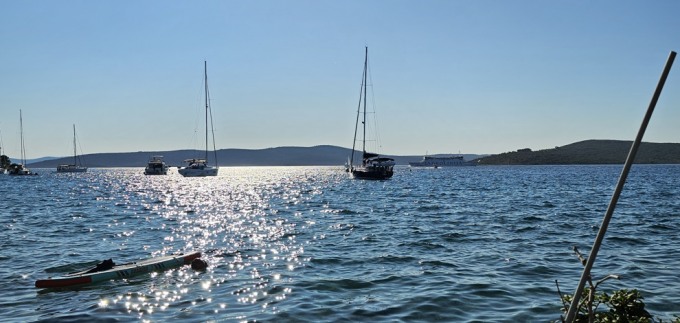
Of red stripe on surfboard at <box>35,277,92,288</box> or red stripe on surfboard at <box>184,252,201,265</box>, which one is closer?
red stripe on surfboard at <box>35,277,92,288</box>

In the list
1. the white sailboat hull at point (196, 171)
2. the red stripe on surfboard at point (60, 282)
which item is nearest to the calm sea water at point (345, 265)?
the red stripe on surfboard at point (60, 282)

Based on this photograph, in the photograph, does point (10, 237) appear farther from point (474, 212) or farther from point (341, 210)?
point (474, 212)

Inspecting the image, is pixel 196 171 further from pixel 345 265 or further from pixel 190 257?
pixel 345 265

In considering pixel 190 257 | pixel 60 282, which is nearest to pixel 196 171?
pixel 190 257

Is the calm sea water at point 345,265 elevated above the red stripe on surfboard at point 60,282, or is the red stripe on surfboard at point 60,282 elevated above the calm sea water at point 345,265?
the red stripe on surfboard at point 60,282

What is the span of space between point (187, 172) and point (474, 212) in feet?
310

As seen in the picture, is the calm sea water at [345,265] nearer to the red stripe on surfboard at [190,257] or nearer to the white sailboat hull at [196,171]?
the red stripe on surfboard at [190,257]

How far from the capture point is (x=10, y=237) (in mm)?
27047

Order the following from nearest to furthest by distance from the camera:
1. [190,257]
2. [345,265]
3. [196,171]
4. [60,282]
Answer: [60,282] < [345,265] < [190,257] < [196,171]

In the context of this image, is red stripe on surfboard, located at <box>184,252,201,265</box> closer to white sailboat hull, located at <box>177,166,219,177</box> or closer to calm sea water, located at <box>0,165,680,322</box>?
calm sea water, located at <box>0,165,680,322</box>

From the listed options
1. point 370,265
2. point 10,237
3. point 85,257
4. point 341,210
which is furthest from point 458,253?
point 10,237

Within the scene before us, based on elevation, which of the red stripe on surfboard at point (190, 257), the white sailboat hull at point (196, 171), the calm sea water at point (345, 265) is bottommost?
the calm sea water at point (345, 265)

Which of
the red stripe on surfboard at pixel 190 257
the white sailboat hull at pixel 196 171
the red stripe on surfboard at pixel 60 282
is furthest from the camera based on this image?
Answer: the white sailboat hull at pixel 196 171

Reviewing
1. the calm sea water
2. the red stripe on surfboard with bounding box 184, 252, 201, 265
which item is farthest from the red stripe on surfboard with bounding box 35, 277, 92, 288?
the red stripe on surfboard with bounding box 184, 252, 201, 265
